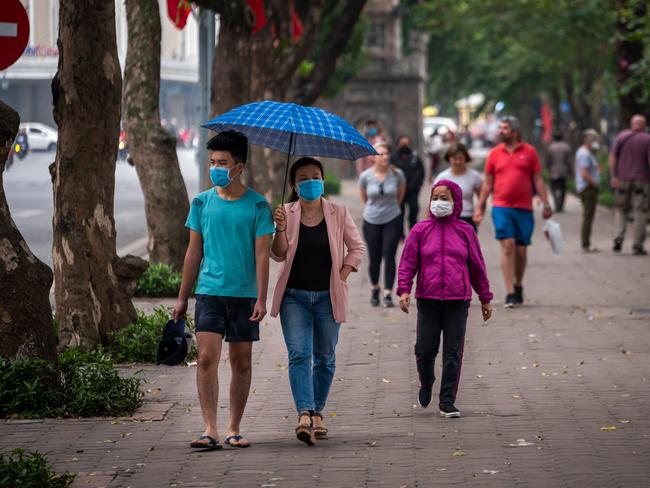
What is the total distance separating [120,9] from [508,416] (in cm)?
1111

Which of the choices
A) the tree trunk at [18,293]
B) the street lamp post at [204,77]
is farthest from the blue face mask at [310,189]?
the street lamp post at [204,77]

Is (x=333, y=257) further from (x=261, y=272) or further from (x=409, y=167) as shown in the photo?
(x=409, y=167)

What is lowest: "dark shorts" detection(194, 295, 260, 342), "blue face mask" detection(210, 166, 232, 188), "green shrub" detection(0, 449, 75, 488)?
"green shrub" detection(0, 449, 75, 488)

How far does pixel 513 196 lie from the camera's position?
49.1 feet

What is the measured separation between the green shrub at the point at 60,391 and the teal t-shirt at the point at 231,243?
57.9 inches

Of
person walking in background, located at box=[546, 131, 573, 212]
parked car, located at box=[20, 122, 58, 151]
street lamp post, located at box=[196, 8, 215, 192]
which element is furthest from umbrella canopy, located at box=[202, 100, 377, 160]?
person walking in background, located at box=[546, 131, 573, 212]

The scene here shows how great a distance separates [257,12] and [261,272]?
12.9 m

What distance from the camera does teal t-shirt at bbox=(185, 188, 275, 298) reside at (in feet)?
26.0

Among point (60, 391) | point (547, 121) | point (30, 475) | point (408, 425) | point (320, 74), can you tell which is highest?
point (320, 74)

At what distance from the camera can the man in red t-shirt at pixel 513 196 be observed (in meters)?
15.0

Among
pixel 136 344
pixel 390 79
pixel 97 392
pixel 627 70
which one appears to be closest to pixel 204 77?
pixel 136 344

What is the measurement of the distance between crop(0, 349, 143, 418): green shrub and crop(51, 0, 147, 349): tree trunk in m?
1.82

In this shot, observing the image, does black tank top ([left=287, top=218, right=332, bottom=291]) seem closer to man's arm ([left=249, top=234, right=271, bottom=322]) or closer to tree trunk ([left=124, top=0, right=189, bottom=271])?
man's arm ([left=249, top=234, right=271, bottom=322])

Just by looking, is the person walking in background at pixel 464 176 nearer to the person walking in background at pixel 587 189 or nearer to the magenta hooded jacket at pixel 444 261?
the magenta hooded jacket at pixel 444 261
